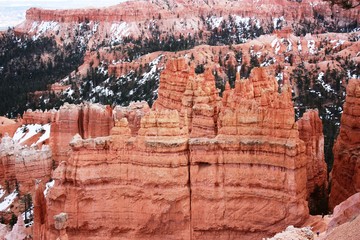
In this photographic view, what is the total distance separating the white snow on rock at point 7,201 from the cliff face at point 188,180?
48.7 feet

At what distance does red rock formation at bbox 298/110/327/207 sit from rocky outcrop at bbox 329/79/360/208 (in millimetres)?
671

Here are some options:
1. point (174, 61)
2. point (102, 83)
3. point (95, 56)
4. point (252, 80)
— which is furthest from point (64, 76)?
point (252, 80)

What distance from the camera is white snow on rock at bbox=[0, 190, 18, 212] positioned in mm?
36031

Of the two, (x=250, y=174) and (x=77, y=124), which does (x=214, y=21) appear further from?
(x=250, y=174)

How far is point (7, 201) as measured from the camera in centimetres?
3666

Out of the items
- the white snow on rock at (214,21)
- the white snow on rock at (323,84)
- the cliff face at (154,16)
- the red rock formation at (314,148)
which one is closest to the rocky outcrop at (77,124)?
the red rock formation at (314,148)

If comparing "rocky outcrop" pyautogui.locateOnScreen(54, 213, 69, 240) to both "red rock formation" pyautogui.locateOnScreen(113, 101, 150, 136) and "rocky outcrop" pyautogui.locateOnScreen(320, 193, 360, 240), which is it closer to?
"rocky outcrop" pyautogui.locateOnScreen(320, 193, 360, 240)

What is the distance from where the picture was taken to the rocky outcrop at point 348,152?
25.3 metres

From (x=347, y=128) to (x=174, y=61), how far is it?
1181 centimetres

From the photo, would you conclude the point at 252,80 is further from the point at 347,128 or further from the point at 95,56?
the point at 95,56

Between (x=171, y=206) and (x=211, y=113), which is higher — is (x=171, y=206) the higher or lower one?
the lower one

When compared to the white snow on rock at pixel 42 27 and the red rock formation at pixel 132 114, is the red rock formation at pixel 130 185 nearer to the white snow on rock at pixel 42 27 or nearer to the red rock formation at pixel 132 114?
the red rock formation at pixel 132 114

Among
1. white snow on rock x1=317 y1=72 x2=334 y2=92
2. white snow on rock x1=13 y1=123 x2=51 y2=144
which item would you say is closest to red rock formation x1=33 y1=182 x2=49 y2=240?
white snow on rock x1=13 y1=123 x2=51 y2=144

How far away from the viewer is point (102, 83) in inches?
3957
